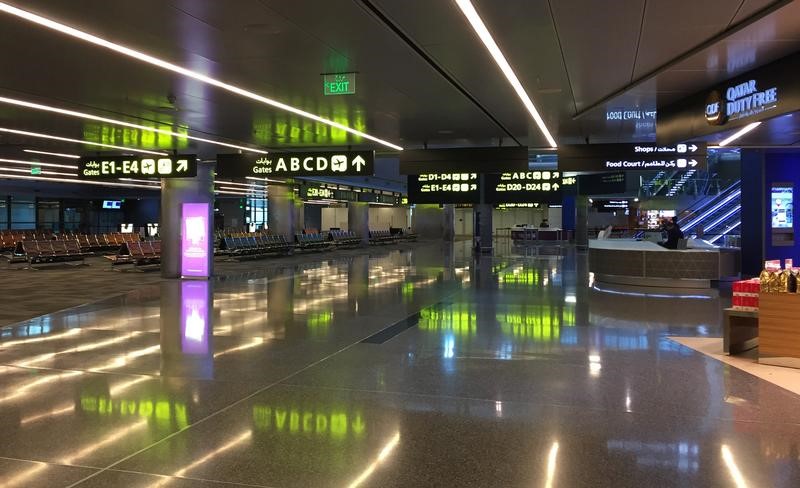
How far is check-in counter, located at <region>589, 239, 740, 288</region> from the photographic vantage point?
15.0 metres

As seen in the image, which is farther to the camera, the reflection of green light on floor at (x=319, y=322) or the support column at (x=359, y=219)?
the support column at (x=359, y=219)

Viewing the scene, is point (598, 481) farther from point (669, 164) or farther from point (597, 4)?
point (669, 164)

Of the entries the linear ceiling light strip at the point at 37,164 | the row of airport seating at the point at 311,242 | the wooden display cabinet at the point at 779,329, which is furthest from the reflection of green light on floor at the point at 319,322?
the row of airport seating at the point at 311,242

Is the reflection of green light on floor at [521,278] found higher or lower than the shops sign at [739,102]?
lower

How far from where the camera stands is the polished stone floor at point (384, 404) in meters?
4.10

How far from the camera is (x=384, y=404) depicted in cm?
558

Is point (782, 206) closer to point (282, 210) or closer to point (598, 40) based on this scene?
point (598, 40)

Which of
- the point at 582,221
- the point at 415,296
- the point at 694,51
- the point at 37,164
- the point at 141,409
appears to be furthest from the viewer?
the point at 582,221

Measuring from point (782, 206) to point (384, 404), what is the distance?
47.6 ft

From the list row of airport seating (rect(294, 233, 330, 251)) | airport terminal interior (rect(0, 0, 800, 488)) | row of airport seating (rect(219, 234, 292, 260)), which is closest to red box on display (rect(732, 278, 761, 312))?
airport terminal interior (rect(0, 0, 800, 488))

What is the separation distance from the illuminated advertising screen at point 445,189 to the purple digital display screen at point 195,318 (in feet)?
27.9

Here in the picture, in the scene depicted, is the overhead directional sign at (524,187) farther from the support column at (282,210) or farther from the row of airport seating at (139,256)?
the support column at (282,210)

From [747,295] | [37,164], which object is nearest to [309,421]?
[747,295]

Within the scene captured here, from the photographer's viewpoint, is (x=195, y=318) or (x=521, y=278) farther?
(x=521, y=278)
